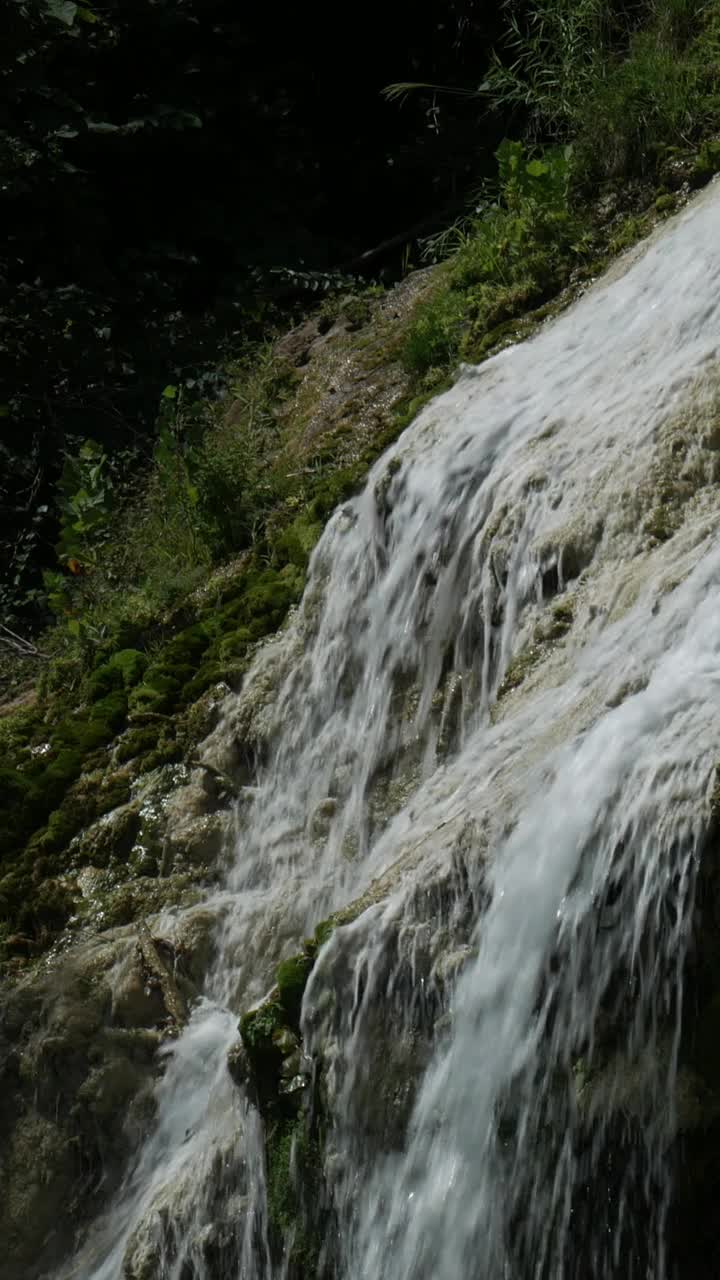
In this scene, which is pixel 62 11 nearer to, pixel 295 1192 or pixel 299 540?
pixel 299 540

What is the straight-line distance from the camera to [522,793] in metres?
3.63

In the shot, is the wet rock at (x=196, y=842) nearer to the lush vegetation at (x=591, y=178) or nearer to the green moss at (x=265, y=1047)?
the green moss at (x=265, y=1047)

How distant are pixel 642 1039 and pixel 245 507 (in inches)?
178

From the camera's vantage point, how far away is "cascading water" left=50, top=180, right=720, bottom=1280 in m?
3.18

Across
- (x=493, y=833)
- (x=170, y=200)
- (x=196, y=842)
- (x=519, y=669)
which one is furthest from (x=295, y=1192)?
(x=170, y=200)

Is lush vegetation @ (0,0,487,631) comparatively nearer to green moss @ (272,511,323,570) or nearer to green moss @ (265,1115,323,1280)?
green moss @ (272,511,323,570)

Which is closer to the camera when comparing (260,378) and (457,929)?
(457,929)

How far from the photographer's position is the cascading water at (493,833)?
125 inches

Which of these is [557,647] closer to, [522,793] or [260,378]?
[522,793]

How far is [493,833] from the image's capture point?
3.61 meters

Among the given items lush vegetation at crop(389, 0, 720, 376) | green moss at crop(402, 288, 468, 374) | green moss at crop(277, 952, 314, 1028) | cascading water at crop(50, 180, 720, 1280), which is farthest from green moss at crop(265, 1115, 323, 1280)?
green moss at crop(402, 288, 468, 374)

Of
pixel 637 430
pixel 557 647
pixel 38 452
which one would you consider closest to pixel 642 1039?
pixel 557 647

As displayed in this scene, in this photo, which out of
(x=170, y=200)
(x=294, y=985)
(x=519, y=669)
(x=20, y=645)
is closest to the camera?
(x=294, y=985)

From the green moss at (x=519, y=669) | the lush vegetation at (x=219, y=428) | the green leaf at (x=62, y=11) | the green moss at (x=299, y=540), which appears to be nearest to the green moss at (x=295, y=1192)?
the green moss at (x=519, y=669)
